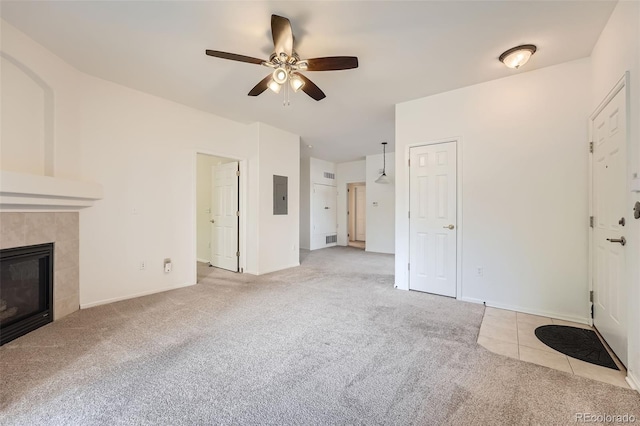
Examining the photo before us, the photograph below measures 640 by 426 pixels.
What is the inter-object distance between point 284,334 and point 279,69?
7.86 feet

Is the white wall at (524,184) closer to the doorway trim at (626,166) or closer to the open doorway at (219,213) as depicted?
the doorway trim at (626,166)

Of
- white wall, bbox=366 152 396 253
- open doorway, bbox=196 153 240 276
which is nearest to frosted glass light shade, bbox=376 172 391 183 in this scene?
white wall, bbox=366 152 396 253

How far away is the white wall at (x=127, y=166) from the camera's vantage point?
2855mm

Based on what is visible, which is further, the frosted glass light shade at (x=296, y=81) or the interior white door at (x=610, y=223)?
the frosted glass light shade at (x=296, y=81)

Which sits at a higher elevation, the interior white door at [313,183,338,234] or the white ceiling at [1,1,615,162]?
the white ceiling at [1,1,615,162]

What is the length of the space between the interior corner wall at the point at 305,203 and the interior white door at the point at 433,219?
4.31 metres

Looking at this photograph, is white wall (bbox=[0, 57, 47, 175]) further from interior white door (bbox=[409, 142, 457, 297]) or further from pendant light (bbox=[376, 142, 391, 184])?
pendant light (bbox=[376, 142, 391, 184])

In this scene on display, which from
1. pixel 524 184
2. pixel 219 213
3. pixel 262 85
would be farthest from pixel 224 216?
pixel 524 184

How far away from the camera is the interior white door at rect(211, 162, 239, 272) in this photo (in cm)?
491

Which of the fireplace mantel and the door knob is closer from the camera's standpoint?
the door knob

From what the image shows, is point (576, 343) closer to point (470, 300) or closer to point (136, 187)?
point (470, 300)

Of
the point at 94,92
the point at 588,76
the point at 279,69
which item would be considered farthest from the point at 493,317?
the point at 94,92

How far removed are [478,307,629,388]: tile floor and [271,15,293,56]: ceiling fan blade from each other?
9.92ft

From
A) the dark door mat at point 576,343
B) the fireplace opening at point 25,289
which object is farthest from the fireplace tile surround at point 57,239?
the dark door mat at point 576,343
